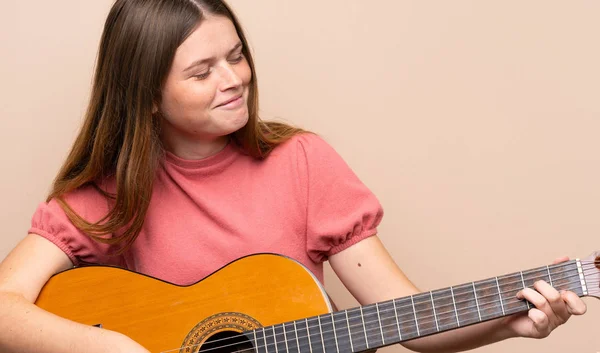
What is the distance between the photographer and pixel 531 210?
2.12m

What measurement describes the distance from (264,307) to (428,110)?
32.6 inches

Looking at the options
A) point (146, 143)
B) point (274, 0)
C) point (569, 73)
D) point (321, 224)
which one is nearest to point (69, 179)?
point (146, 143)

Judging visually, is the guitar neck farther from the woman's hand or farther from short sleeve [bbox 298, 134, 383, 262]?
short sleeve [bbox 298, 134, 383, 262]

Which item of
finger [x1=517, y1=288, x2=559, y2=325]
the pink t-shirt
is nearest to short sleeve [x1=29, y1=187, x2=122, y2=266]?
the pink t-shirt

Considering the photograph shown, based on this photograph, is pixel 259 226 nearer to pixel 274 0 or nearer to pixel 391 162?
pixel 391 162

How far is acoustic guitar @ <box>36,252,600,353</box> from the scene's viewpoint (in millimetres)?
1359

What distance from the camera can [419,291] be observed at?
5.17 feet

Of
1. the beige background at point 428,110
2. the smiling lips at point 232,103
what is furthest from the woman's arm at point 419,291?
the beige background at point 428,110

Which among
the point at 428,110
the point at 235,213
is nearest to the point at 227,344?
the point at 235,213

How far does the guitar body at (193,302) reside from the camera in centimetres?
156

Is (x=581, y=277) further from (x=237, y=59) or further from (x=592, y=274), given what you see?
(x=237, y=59)

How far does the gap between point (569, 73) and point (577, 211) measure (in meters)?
0.35

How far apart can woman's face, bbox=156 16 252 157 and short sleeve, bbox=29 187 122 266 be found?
1.00 feet

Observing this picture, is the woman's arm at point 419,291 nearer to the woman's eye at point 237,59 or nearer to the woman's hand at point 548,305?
the woman's hand at point 548,305
